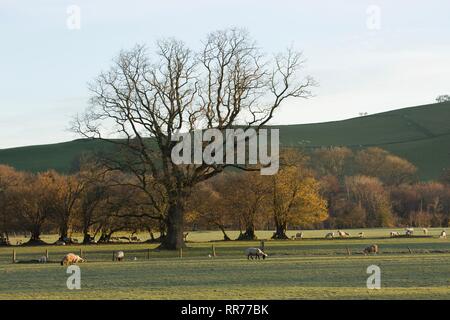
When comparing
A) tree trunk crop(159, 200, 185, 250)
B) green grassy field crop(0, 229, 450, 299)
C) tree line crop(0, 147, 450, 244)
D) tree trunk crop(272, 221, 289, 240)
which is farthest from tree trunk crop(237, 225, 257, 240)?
green grassy field crop(0, 229, 450, 299)

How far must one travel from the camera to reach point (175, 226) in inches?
2343

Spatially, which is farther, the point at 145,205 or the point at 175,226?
the point at 145,205

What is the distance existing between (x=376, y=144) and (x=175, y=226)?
126683 millimetres

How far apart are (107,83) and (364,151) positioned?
112654 millimetres

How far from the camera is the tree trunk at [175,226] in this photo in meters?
59.0

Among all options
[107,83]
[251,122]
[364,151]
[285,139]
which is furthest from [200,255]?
[285,139]

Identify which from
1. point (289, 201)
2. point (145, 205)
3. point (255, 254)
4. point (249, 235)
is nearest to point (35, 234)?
point (145, 205)

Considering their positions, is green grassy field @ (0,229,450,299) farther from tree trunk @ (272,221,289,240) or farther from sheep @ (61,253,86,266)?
tree trunk @ (272,221,289,240)

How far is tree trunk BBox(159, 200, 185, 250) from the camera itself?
59.0 meters

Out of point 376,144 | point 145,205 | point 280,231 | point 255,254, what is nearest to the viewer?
point 255,254

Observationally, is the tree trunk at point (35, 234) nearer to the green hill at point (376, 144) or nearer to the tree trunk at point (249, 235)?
the tree trunk at point (249, 235)

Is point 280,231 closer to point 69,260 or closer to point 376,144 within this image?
point 69,260

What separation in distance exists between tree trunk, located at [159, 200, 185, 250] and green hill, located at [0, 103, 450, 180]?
339 ft
